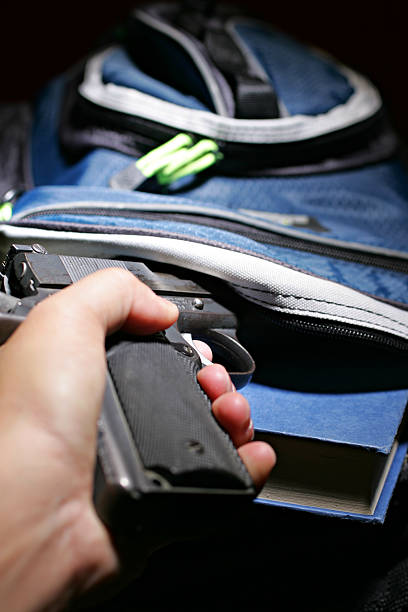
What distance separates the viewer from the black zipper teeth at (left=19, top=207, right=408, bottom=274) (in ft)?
1.82

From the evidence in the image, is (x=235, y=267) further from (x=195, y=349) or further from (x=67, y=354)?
(x=67, y=354)

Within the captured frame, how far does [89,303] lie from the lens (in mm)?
366

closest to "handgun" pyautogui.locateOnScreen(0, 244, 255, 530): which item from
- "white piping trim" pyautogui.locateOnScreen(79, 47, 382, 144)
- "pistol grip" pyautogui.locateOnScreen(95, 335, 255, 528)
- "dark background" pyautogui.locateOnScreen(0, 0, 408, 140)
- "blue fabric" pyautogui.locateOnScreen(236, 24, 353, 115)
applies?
"pistol grip" pyautogui.locateOnScreen(95, 335, 255, 528)

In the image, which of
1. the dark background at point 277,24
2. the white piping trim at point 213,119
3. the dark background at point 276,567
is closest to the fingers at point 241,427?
the dark background at point 276,567

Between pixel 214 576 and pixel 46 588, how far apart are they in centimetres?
27

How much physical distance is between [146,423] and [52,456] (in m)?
0.05

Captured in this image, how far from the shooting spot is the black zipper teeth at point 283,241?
0.55 m

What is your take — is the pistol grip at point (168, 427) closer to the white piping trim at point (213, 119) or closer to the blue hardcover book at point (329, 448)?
the blue hardcover book at point (329, 448)

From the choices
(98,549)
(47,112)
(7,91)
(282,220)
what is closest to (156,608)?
Result: (98,549)

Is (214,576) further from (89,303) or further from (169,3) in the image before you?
(169,3)

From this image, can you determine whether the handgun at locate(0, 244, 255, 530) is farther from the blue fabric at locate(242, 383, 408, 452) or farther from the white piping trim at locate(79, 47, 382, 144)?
the white piping trim at locate(79, 47, 382, 144)

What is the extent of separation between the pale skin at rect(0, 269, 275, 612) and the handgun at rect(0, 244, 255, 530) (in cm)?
2

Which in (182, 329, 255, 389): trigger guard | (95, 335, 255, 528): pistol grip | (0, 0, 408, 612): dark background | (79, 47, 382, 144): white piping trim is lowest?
(0, 0, 408, 612): dark background

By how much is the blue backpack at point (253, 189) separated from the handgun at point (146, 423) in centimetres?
7
